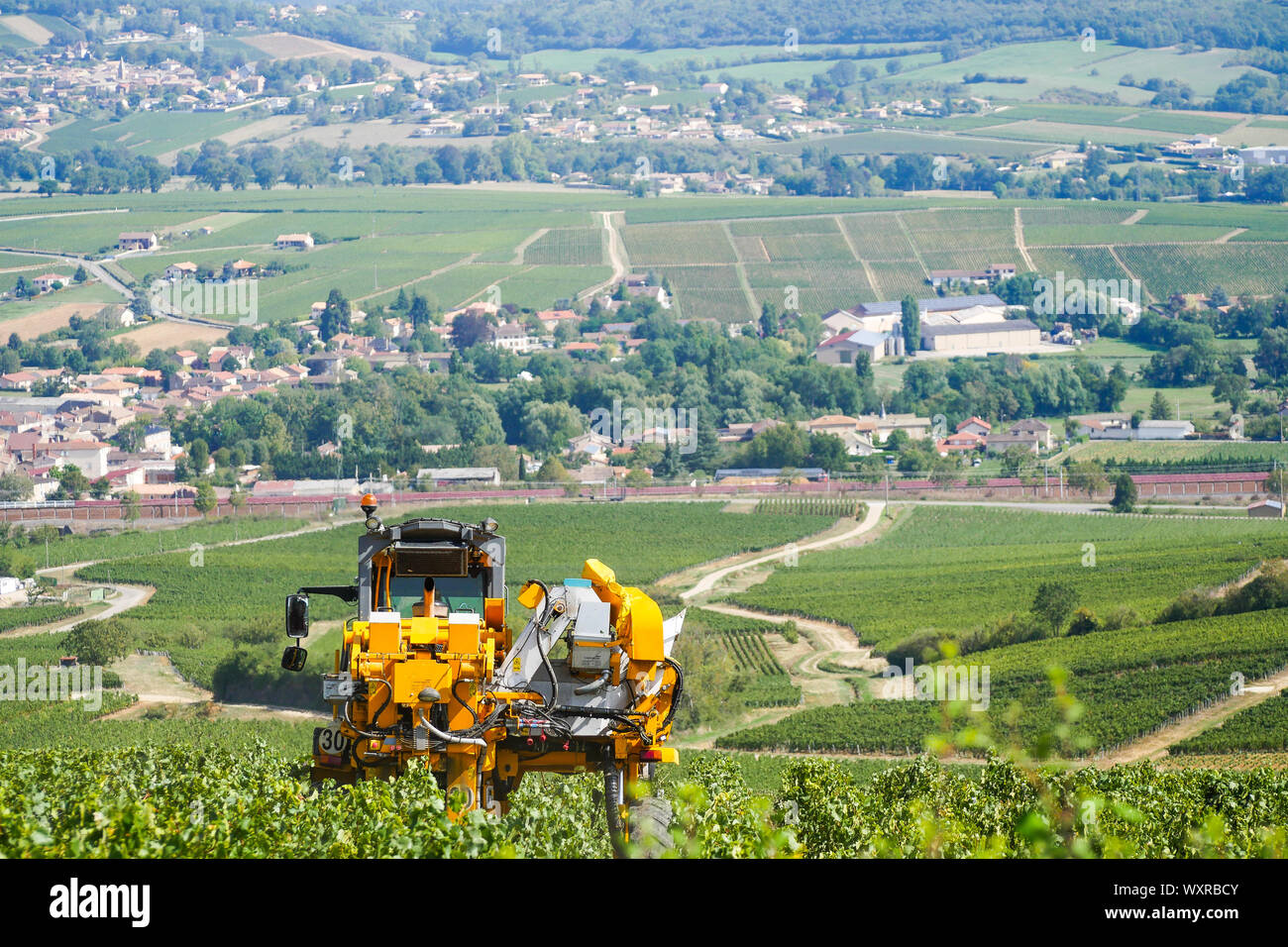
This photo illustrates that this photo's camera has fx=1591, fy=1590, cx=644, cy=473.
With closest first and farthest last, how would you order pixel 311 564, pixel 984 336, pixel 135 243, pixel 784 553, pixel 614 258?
pixel 311 564 < pixel 784 553 < pixel 984 336 < pixel 614 258 < pixel 135 243

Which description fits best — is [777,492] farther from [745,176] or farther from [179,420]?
[745,176]

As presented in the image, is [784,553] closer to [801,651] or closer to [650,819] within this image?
[801,651]

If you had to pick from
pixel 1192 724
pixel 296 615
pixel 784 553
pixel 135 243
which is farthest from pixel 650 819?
pixel 135 243

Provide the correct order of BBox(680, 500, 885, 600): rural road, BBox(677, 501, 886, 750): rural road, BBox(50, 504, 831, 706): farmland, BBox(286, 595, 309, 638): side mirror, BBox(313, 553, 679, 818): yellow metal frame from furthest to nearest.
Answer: BBox(680, 500, 885, 600): rural road < BBox(50, 504, 831, 706): farmland < BBox(677, 501, 886, 750): rural road < BBox(286, 595, 309, 638): side mirror < BBox(313, 553, 679, 818): yellow metal frame

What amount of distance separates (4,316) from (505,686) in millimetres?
114623

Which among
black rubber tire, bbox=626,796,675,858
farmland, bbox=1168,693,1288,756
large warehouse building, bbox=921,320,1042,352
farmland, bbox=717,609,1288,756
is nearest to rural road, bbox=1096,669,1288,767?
farmland, bbox=717,609,1288,756

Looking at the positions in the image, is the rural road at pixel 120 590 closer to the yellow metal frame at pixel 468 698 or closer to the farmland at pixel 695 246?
the yellow metal frame at pixel 468 698

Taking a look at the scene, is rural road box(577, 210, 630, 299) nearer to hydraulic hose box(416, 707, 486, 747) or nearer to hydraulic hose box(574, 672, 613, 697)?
hydraulic hose box(574, 672, 613, 697)

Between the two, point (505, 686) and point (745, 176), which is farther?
point (745, 176)

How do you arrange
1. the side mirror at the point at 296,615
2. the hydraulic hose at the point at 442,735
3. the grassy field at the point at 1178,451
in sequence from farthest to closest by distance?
the grassy field at the point at 1178,451, the side mirror at the point at 296,615, the hydraulic hose at the point at 442,735

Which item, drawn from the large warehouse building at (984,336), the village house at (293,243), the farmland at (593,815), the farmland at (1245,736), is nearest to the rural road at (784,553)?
the farmland at (1245,736)

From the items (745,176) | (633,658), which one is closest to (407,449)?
(633,658)

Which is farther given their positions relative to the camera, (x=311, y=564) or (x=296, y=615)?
(x=311, y=564)

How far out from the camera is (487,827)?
7.80m
